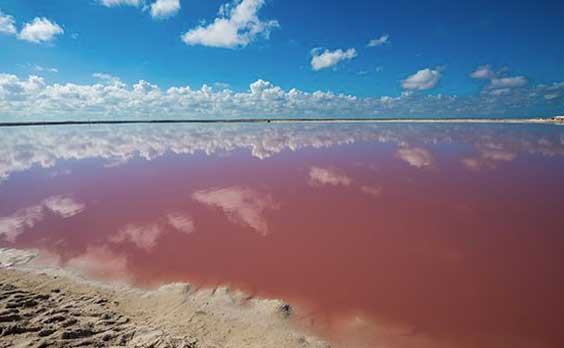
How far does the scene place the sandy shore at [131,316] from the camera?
3.55m

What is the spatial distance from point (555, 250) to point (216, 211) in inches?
309

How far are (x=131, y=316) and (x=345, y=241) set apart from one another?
168 inches

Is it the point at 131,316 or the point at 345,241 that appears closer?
the point at 131,316

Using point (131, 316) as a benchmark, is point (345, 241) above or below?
above

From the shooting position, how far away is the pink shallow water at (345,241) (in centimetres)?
418

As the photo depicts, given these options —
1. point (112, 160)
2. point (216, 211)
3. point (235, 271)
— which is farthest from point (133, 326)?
point (112, 160)

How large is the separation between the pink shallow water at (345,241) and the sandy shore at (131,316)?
0.32 meters

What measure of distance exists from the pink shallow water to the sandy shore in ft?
1.04

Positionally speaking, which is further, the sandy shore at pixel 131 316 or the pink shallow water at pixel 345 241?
the pink shallow water at pixel 345 241

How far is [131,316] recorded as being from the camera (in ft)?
13.4

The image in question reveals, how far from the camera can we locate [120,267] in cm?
543

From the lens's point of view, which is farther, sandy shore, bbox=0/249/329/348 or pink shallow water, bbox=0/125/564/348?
pink shallow water, bbox=0/125/564/348

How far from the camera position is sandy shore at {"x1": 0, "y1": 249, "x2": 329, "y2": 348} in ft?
11.6

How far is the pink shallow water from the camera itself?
13.7 ft
